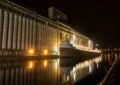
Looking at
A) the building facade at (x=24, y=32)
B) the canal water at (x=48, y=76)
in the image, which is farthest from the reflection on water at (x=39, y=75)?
the building facade at (x=24, y=32)

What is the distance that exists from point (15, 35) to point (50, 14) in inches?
1268

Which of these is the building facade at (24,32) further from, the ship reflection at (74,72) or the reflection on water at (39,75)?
the reflection on water at (39,75)

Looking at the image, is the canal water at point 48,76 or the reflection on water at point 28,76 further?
the canal water at point 48,76

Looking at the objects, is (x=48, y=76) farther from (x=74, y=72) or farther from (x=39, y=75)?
(x=74, y=72)

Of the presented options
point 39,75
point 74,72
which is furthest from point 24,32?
point 39,75

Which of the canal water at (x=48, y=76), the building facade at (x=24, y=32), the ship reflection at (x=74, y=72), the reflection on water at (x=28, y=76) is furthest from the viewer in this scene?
the building facade at (x=24, y=32)

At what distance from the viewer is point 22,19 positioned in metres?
50.2

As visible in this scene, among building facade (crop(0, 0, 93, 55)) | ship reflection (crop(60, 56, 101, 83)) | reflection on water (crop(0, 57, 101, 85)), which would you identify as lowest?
ship reflection (crop(60, 56, 101, 83))

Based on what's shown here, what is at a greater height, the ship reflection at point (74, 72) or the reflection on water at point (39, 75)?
the reflection on water at point (39, 75)

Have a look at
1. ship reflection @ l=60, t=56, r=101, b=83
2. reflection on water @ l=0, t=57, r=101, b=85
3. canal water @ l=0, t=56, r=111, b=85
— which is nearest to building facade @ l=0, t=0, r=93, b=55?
ship reflection @ l=60, t=56, r=101, b=83

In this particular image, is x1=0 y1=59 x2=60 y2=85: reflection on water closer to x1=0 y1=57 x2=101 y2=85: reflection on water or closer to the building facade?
x1=0 y1=57 x2=101 y2=85: reflection on water

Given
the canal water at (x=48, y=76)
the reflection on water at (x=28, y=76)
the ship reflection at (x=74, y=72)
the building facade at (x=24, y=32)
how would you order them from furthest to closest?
the building facade at (x=24, y=32), the ship reflection at (x=74, y=72), the canal water at (x=48, y=76), the reflection on water at (x=28, y=76)

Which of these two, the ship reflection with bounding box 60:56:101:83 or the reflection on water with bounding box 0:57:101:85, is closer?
the reflection on water with bounding box 0:57:101:85

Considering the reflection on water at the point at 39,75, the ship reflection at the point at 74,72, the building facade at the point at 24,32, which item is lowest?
the ship reflection at the point at 74,72
